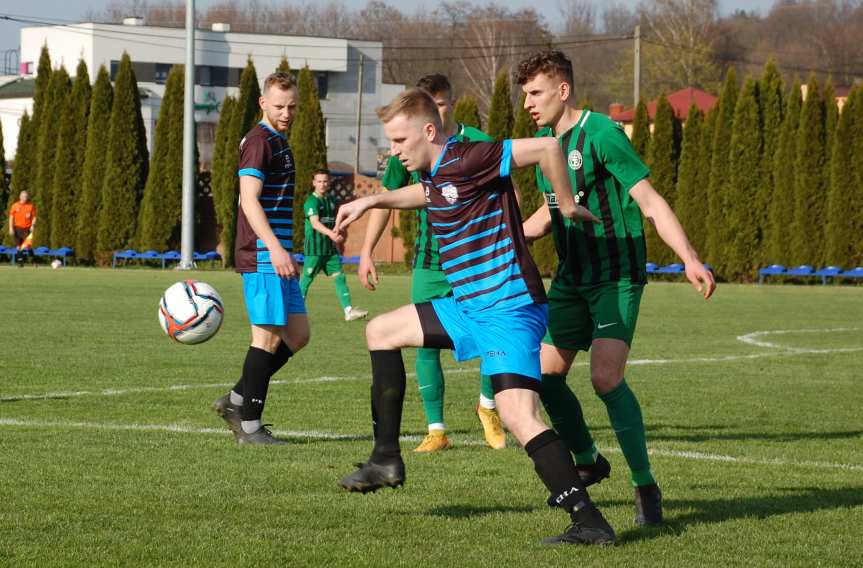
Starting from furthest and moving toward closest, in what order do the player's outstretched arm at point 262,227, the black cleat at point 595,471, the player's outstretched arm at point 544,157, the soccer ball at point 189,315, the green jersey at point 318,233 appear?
the green jersey at point 318,233, the soccer ball at point 189,315, the player's outstretched arm at point 262,227, the black cleat at point 595,471, the player's outstretched arm at point 544,157

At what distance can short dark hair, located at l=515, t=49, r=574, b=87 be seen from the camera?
5969 millimetres

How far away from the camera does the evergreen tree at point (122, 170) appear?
37281 mm

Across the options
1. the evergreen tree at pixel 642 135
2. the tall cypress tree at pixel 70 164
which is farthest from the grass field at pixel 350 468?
the tall cypress tree at pixel 70 164

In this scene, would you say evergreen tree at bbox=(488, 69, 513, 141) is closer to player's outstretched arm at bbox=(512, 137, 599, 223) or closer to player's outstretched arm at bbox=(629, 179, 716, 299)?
player's outstretched arm at bbox=(629, 179, 716, 299)

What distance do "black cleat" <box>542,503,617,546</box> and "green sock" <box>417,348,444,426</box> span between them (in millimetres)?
2784

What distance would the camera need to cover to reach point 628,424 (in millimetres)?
5730

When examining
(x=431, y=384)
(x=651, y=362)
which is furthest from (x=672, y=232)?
(x=651, y=362)

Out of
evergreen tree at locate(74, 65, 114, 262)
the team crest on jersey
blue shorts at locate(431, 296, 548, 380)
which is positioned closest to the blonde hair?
the team crest on jersey

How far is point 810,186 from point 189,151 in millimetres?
Result: 15182

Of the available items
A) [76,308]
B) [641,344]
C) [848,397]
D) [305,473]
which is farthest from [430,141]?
[76,308]

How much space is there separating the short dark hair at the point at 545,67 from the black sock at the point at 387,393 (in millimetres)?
1467

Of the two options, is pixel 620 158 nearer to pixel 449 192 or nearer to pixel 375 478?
pixel 449 192

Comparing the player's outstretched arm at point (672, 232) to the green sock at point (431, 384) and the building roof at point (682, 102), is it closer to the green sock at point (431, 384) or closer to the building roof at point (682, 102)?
the green sock at point (431, 384)

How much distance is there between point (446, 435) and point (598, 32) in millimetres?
72804
